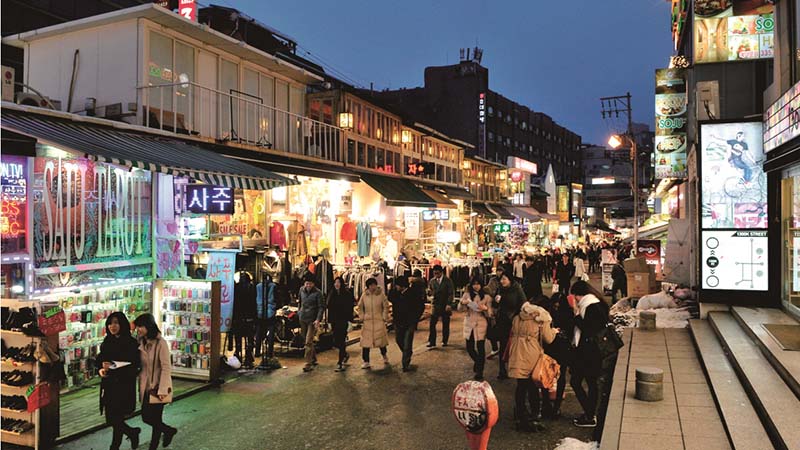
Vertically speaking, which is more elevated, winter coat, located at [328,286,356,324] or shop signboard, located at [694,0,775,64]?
shop signboard, located at [694,0,775,64]

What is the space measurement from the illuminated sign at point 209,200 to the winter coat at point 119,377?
181 inches

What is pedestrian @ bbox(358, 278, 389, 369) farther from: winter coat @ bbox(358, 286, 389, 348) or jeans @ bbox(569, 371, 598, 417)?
jeans @ bbox(569, 371, 598, 417)

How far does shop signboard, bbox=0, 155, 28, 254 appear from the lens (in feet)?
27.8

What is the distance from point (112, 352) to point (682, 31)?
71.0ft

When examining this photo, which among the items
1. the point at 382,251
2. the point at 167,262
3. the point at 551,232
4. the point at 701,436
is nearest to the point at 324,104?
the point at 382,251

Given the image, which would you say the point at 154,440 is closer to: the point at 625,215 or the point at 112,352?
the point at 112,352

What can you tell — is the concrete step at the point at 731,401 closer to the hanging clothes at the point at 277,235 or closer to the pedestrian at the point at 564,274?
the hanging clothes at the point at 277,235

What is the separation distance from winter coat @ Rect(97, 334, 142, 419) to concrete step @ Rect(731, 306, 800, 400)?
27.0 feet

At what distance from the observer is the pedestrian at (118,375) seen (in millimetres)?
6957

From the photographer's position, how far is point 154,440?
23.4 feet

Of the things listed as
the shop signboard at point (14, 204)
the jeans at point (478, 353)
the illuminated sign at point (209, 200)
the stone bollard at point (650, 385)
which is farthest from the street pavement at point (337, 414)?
the illuminated sign at point (209, 200)

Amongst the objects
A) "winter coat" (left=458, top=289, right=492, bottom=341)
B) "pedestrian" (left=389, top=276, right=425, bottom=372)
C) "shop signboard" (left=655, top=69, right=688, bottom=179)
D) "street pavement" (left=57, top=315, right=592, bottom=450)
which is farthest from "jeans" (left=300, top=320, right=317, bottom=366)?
"shop signboard" (left=655, top=69, right=688, bottom=179)

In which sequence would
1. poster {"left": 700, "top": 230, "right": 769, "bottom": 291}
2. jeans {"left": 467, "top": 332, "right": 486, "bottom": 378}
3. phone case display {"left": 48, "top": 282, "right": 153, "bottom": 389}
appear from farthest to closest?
poster {"left": 700, "top": 230, "right": 769, "bottom": 291} → jeans {"left": 467, "top": 332, "right": 486, "bottom": 378} → phone case display {"left": 48, "top": 282, "right": 153, "bottom": 389}

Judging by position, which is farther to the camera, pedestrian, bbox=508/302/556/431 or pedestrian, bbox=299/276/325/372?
pedestrian, bbox=299/276/325/372
